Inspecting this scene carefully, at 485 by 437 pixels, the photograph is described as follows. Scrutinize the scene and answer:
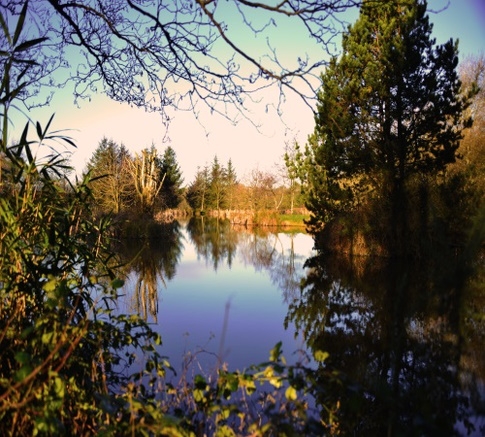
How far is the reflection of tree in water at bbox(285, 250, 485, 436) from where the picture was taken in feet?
5.24

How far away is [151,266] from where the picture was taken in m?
12.6

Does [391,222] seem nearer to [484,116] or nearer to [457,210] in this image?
[457,210]

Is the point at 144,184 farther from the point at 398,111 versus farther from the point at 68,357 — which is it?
the point at 68,357

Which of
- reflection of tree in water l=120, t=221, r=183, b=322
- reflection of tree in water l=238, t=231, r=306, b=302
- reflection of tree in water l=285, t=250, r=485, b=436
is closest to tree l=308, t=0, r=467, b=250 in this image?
reflection of tree in water l=285, t=250, r=485, b=436

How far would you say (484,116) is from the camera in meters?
19.1

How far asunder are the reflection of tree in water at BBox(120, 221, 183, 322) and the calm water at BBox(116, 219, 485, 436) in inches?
1.8

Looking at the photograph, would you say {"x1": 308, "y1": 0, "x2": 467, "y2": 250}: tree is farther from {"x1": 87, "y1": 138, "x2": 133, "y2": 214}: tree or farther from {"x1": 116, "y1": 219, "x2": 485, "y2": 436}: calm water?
{"x1": 87, "y1": 138, "x2": 133, "y2": 214}: tree

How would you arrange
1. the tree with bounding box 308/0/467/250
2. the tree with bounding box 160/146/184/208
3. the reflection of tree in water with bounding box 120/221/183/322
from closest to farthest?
1. the reflection of tree in water with bounding box 120/221/183/322
2. the tree with bounding box 308/0/467/250
3. the tree with bounding box 160/146/184/208

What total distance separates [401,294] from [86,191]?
278 centimetres

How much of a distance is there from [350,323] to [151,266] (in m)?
7.70

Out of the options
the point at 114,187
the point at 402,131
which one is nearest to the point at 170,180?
the point at 114,187

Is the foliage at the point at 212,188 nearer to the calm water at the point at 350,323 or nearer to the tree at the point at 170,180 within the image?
the tree at the point at 170,180

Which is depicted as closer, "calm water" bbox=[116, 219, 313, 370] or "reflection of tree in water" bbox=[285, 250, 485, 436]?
"reflection of tree in water" bbox=[285, 250, 485, 436]

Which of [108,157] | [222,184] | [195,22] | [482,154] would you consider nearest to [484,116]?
[482,154]
